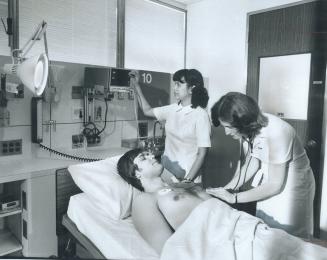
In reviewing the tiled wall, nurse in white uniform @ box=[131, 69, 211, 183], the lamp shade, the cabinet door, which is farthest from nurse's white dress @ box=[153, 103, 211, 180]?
the cabinet door

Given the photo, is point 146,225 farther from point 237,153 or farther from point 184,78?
point 184,78

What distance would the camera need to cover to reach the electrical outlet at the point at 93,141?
1361mm

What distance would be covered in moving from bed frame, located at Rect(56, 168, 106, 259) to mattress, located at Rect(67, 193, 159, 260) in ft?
0.10

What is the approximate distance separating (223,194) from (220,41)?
0.59 metres

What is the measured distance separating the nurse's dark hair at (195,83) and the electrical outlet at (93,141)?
Answer: 47cm

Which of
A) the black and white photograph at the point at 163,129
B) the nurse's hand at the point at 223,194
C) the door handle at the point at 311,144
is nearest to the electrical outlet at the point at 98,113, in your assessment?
the black and white photograph at the point at 163,129

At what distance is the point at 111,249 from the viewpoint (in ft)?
3.74

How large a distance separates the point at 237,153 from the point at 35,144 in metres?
0.93

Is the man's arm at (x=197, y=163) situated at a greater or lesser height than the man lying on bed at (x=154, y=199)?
greater

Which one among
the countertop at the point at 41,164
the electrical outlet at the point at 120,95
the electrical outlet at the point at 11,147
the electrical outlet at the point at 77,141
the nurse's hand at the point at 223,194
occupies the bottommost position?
the nurse's hand at the point at 223,194

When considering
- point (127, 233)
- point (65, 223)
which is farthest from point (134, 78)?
point (65, 223)

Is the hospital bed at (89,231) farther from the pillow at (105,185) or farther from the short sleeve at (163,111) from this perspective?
the short sleeve at (163,111)

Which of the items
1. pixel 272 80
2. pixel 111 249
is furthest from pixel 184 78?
pixel 111 249

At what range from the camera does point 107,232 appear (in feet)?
4.00
